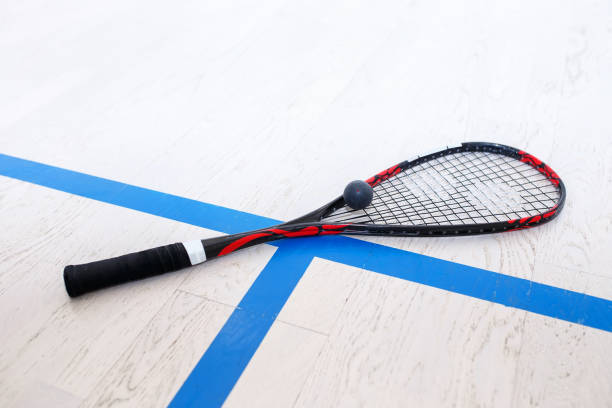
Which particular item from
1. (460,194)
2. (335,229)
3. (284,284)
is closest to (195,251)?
(284,284)

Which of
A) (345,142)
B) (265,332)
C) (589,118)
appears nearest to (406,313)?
(265,332)

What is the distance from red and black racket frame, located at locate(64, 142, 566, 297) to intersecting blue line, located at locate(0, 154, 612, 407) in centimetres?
6

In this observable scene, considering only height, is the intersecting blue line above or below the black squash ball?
below

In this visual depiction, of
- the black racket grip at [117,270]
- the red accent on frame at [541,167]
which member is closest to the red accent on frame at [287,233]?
the black racket grip at [117,270]

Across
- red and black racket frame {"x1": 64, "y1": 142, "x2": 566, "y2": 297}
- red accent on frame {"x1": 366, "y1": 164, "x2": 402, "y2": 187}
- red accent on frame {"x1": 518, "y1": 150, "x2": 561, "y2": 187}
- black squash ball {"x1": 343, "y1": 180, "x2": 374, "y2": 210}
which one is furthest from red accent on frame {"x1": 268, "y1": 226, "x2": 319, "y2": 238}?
red accent on frame {"x1": 518, "y1": 150, "x2": 561, "y2": 187}

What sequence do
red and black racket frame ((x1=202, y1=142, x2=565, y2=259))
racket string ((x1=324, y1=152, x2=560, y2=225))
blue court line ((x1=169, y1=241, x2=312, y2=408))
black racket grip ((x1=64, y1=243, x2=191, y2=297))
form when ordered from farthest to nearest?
racket string ((x1=324, y1=152, x2=560, y2=225)), red and black racket frame ((x1=202, y1=142, x2=565, y2=259)), black racket grip ((x1=64, y1=243, x2=191, y2=297)), blue court line ((x1=169, y1=241, x2=312, y2=408))

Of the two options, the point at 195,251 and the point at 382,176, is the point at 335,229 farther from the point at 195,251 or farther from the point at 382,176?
the point at 195,251

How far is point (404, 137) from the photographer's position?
1699 millimetres

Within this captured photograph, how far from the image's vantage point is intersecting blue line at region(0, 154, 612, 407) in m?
0.99

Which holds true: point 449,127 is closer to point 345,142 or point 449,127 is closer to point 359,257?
point 345,142

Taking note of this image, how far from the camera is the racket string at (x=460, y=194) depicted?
1306 mm

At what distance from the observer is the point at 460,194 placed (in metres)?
1.38

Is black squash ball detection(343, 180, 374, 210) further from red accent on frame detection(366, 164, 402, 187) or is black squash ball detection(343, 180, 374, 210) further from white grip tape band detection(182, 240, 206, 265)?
white grip tape band detection(182, 240, 206, 265)

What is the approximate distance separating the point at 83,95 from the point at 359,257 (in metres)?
1.34
